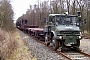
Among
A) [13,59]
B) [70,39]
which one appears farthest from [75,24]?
[13,59]

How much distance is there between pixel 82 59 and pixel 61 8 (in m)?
34.5

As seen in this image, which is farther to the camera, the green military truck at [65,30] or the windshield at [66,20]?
the windshield at [66,20]

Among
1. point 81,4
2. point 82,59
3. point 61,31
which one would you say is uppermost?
point 81,4

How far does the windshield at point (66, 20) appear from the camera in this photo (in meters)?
15.5

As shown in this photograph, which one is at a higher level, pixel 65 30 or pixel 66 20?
pixel 66 20

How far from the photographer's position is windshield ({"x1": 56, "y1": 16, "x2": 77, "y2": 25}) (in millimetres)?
15523

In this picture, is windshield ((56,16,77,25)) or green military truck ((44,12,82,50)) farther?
windshield ((56,16,77,25))

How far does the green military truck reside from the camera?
47.4ft

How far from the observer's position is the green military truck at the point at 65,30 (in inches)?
569

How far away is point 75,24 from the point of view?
615 inches

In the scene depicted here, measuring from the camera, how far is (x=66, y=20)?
15.6 meters

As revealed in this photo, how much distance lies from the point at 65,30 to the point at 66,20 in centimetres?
138

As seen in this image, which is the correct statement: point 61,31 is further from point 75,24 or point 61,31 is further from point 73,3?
point 73,3

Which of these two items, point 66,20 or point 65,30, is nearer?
point 65,30
